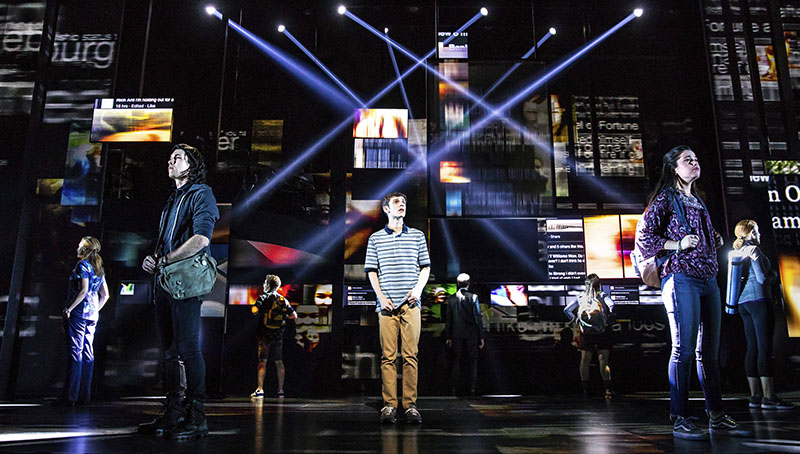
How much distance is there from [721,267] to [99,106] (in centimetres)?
866

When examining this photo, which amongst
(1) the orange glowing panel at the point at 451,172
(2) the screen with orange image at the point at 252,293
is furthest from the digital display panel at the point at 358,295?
(1) the orange glowing panel at the point at 451,172

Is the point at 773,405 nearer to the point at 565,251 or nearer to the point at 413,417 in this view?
the point at 413,417

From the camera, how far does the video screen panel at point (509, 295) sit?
760cm

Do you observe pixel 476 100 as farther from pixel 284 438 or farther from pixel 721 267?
pixel 284 438

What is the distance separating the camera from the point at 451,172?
7438 mm

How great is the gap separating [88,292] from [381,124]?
4309 mm

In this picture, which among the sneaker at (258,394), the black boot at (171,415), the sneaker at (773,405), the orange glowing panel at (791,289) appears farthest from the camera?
the orange glowing panel at (791,289)

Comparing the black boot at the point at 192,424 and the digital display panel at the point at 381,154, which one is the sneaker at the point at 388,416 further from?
the digital display panel at the point at 381,154

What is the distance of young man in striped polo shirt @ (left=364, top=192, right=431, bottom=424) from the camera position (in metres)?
3.60

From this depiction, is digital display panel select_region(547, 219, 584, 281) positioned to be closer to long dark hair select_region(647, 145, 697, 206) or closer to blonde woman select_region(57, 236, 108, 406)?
long dark hair select_region(647, 145, 697, 206)

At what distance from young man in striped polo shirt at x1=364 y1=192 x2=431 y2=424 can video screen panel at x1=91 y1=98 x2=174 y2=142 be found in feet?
14.9

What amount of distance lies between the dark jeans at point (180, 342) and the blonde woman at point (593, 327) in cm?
509

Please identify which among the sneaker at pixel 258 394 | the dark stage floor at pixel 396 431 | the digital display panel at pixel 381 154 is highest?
the digital display panel at pixel 381 154

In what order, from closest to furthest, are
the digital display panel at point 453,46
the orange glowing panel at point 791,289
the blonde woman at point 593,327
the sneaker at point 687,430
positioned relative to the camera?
the sneaker at point 687,430
the blonde woman at point 593,327
the orange glowing panel at point 791,289
the digital display panel at point 453,46
